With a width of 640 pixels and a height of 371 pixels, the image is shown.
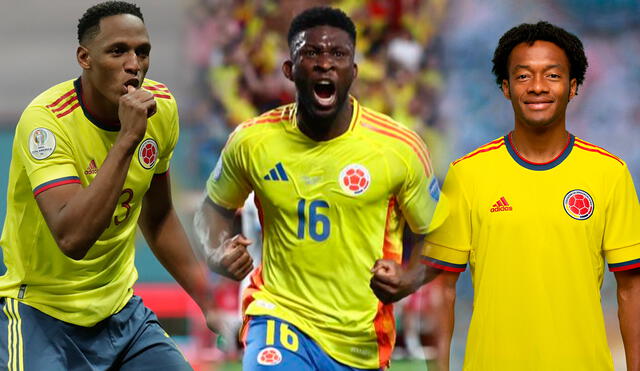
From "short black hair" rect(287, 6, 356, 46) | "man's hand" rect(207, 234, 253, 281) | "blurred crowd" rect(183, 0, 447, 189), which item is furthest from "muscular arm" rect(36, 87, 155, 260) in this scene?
"blurred crowd" rect(183, 0, 447, 189)

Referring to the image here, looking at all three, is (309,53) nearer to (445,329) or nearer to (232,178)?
(232,178)

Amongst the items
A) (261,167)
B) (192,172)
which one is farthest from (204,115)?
(261,167)

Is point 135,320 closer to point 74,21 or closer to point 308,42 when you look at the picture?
point 308,42

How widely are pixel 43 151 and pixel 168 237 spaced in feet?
2.81

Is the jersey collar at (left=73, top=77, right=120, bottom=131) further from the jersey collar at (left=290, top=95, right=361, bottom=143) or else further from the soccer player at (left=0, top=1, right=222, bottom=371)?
the jersey collar at (left=290, top=95, right=361, bottom=143)

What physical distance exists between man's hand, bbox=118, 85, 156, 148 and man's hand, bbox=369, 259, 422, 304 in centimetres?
108

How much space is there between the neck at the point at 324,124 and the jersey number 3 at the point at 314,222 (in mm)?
299

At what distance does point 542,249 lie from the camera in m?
4.22

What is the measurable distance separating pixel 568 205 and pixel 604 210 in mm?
137

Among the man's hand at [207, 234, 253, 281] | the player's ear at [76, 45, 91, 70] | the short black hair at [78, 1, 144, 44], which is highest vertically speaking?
the short black hair at [78, 1, 144, 44]

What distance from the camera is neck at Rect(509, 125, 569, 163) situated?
4371 millimetres

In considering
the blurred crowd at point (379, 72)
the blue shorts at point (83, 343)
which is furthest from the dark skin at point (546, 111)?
the blurred crowd at point (379, 72)

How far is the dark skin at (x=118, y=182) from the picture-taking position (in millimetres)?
4250

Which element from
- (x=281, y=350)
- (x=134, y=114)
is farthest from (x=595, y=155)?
(x=134, y=114)
